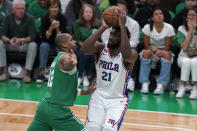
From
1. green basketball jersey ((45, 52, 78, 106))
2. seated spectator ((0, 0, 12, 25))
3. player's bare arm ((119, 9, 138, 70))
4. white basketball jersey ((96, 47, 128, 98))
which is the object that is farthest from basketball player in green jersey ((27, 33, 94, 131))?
seated spectator ((0, 0, 12, 25))

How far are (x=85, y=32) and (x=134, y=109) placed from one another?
2.41m

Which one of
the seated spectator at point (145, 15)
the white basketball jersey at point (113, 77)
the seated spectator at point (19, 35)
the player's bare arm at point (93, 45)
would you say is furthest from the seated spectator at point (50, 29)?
the white basketball jersey at point (113, 77)

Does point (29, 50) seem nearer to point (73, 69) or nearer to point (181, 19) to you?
point (181, 19)

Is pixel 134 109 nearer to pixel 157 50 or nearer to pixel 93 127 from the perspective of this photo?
pixel 157 50

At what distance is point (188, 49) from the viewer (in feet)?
29.5

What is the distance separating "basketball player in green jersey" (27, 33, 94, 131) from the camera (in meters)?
4.70

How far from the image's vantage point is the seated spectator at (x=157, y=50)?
9031 millimetres

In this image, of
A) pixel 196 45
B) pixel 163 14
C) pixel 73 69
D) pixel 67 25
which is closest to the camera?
pixel 73 69

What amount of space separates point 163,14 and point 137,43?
0.92m

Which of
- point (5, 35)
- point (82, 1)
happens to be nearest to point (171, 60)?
point (82, 1)

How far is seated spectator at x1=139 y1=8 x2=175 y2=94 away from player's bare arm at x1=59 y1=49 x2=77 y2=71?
4514mm

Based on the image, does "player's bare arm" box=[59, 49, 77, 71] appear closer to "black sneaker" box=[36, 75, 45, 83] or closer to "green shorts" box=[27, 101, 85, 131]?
"green shorts" box=[27, 101, 85, 131]

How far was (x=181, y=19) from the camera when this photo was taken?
9703 millimetres

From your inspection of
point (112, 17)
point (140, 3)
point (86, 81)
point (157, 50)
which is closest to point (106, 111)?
point (112, 17)
